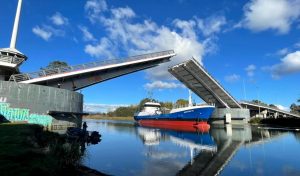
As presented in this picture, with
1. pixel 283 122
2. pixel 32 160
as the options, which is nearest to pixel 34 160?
pixel 32 160

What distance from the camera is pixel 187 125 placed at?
4916cm

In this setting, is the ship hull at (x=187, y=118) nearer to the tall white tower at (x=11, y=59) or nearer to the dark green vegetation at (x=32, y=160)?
the tall white tower at (x=11, y=59)

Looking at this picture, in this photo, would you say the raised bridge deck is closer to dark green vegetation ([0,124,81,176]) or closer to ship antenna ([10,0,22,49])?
ship antenna ([10,0,22,49])

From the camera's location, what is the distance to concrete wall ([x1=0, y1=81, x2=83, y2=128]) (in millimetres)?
21828

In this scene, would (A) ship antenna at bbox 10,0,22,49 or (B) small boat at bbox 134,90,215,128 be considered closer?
(A) ship antenna at bbox 10,0,22,49

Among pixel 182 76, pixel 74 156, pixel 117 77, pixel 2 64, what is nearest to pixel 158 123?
pixel 182 76

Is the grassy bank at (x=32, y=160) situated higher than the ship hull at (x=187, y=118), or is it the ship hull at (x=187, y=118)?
the ship hull at (x=187, y=118)

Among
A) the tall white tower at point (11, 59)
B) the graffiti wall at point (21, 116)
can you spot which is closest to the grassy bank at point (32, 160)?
the graffiti wall at point (21, 116)

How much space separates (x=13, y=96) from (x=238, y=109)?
49.5m

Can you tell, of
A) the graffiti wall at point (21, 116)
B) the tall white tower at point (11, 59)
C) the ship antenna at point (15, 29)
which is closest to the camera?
the graffiti wall at point (21, 116)

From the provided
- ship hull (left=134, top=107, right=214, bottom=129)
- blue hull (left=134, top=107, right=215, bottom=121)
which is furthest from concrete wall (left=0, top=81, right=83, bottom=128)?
ship hull (left=134, top=107, right=214, bottom=129)

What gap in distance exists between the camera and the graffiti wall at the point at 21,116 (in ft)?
70.7

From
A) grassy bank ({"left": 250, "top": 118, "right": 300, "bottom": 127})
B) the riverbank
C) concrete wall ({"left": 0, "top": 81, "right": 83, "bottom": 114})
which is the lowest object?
the riverbank

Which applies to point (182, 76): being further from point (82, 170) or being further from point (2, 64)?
point (82, 170)
